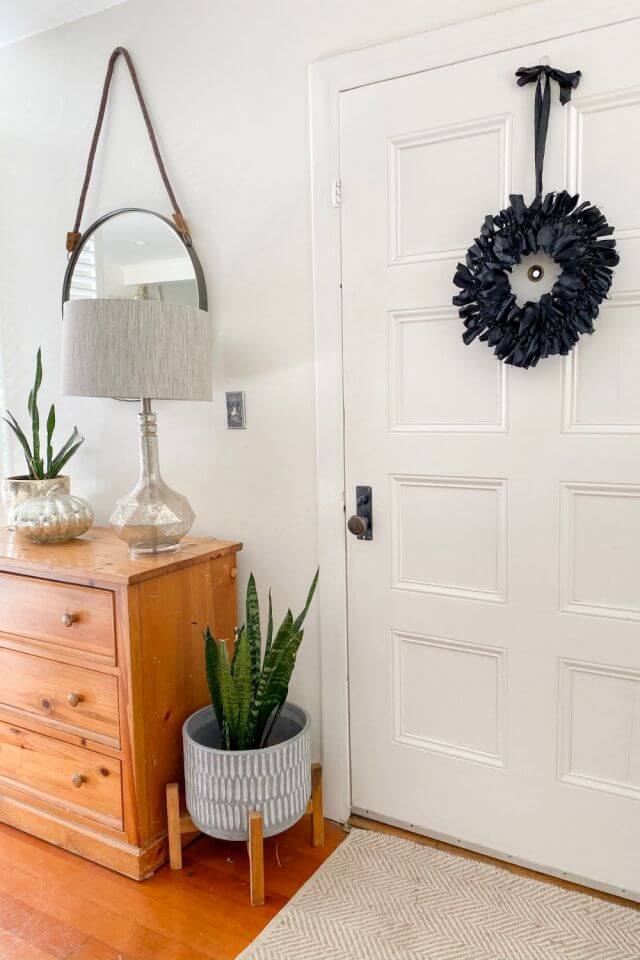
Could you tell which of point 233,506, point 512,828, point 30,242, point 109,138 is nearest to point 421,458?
point 233,506

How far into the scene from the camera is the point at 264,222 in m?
2.05

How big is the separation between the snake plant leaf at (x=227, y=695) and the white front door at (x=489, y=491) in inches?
15.0

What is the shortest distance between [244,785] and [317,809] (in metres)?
0.30

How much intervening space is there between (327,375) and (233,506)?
0.51 meters

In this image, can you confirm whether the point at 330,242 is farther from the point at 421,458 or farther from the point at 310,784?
the point at 310,784

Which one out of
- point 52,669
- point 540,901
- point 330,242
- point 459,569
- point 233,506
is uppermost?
point 330,242

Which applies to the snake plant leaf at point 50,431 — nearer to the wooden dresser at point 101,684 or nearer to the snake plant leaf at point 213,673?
the wooden dresser at point 101,684

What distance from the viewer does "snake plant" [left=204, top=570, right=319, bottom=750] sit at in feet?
5.93

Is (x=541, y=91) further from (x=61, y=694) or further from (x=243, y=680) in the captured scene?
(x=61, y=694)

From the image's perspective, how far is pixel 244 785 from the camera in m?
1.78

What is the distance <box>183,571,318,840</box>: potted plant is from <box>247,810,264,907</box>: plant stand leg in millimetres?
34

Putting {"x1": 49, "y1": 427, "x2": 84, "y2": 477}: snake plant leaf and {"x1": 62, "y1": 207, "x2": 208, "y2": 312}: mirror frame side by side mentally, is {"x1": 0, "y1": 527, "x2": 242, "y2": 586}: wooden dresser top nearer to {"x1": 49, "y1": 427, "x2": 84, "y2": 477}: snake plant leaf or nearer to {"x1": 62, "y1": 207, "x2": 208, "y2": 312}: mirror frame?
{"x1": 49, "y1": 427, "x2": 84, "y2": 477}: snake plant leaf

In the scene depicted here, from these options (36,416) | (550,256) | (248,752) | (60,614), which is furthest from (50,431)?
(550,256)

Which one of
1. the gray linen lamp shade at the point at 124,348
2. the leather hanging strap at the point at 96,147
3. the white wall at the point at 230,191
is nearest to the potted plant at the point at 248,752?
the white wall at the point at 230,191
